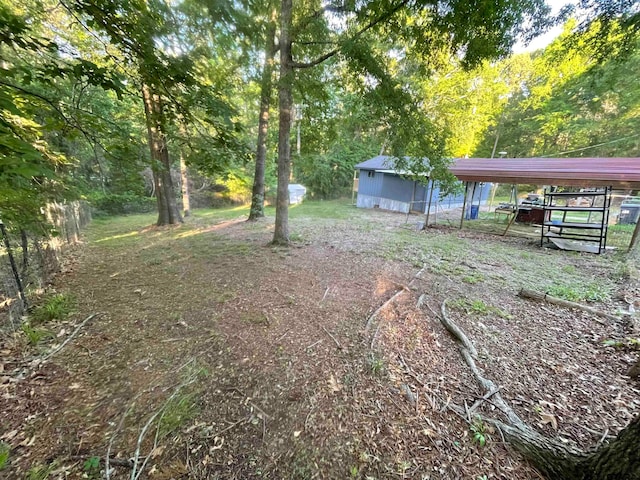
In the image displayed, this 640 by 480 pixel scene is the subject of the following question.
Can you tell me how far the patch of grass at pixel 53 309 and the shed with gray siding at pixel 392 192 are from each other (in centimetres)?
1350

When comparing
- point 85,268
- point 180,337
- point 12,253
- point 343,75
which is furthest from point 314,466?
point 343,75

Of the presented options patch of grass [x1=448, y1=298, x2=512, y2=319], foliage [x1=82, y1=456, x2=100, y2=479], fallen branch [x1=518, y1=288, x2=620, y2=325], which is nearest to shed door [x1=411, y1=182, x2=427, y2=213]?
fallen branch [x1=518, y1=288, x2=620, y2=325]

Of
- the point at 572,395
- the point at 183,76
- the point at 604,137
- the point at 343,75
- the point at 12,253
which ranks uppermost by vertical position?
the point at 604,137

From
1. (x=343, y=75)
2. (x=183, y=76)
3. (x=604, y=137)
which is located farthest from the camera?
(x=604, y=137)

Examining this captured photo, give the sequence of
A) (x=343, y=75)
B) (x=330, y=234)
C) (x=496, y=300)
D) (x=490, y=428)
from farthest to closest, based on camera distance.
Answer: (x=330, y=234) → (x=343, y=75) → (x=496, y=300) → (x=490, y=428)

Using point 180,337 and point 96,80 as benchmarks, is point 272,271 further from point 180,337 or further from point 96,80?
point 96,80

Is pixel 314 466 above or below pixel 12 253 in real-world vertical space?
below

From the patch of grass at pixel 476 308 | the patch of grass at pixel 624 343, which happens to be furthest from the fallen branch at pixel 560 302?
the patch of grass at pixel 476 308

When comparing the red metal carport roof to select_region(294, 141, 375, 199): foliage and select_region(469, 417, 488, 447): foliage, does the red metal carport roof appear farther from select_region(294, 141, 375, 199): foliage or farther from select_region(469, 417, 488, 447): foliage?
select_region(294, 141, 375, 199): foliage

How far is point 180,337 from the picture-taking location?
10.2 ft

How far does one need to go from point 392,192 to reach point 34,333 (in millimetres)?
15360

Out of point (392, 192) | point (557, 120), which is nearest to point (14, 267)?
point (392, 192)

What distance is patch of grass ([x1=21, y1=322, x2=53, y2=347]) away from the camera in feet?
9.49

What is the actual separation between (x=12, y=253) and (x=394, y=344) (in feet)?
15.7
